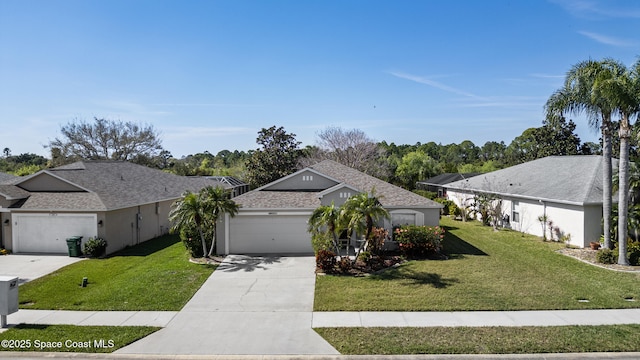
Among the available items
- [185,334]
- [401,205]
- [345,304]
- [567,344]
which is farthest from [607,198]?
[185,334]

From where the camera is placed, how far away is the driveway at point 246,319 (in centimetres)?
861

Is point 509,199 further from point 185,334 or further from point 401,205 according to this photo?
point 185,334

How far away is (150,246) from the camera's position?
836 inches

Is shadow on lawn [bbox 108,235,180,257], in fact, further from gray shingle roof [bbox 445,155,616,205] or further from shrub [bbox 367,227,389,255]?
gray shingle roof [bbox 445,155,616,205]

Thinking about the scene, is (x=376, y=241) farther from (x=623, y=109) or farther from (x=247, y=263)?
(x=623, y=109)

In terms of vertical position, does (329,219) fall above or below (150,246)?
above

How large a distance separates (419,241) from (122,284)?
12269 millimetres

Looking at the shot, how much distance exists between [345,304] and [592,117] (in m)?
14.8

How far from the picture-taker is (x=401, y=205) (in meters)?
18.9

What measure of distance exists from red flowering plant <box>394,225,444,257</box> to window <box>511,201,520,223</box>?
10.8m

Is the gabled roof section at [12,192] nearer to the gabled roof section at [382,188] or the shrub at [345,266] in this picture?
the gabled roof section at [382,188]

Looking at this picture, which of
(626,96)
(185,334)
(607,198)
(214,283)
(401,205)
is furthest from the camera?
(401,205)

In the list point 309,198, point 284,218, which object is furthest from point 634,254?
point 284,218

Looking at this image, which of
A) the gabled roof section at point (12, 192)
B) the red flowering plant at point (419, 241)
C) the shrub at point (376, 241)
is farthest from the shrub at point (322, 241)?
the gabled roof section at point (12, 192)
